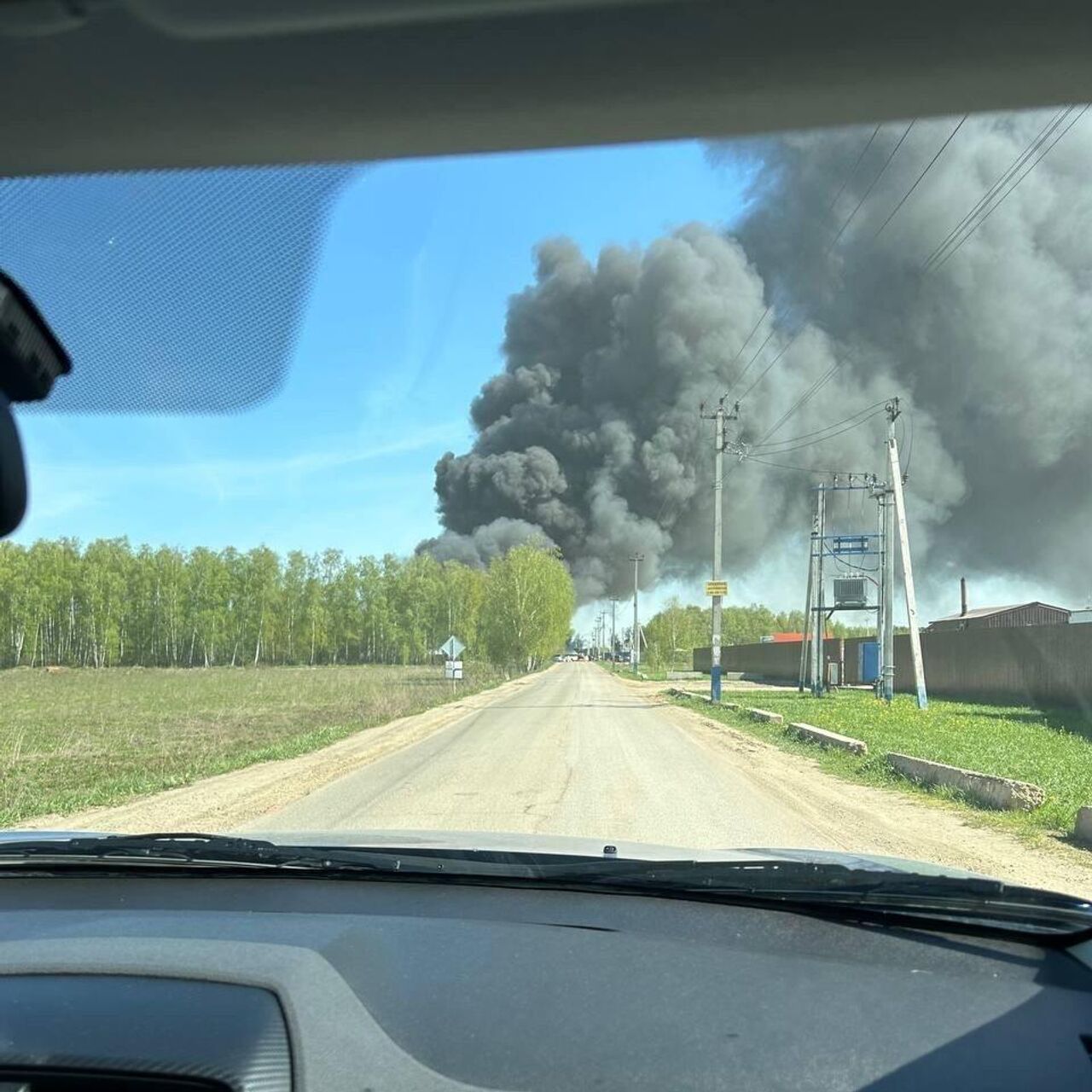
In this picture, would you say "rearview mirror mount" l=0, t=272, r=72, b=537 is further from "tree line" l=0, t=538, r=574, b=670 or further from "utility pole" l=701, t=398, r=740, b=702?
"tree line" l=0, t=538, r=574, b=670

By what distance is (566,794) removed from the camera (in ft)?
32.7

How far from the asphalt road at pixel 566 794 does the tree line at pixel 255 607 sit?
29.3m

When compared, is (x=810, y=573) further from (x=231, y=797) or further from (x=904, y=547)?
(x=231, y=797)

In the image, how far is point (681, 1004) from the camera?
96.0 inches

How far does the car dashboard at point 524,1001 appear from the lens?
2.17m

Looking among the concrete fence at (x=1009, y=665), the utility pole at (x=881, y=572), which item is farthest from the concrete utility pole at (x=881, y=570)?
the concrete fence at (x=1009, y=665)

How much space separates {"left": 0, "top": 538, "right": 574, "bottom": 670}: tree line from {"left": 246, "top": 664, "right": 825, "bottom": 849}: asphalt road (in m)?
29.3

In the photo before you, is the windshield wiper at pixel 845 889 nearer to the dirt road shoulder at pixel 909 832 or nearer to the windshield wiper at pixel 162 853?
the windshield wiper at pixel 162 853

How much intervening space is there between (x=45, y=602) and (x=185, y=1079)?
46225 millimetres

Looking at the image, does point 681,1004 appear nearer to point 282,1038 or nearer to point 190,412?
point 282,1038

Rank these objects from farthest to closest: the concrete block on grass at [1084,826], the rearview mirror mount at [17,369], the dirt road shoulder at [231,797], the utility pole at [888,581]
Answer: the utility pole at [888,581] < the dirt road shoulder at [231,797] < the concrete block on grass at [1084,826] < the rearview mirror mount at [17,369]

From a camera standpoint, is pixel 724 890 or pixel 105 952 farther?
pixel 724 890

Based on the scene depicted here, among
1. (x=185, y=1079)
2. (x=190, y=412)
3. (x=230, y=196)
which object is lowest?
(x=185, y=1079)

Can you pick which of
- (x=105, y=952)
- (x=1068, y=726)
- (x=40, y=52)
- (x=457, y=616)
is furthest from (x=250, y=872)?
(x=457, y=616)
